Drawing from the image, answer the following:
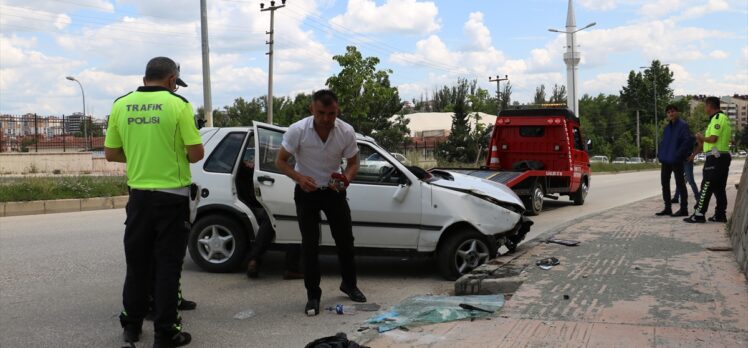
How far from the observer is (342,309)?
199 inches

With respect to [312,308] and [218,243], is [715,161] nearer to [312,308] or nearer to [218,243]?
[312,308]

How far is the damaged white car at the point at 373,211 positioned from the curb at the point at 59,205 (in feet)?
26.0

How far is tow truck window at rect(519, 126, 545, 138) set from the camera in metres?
13.7

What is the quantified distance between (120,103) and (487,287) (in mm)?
3277

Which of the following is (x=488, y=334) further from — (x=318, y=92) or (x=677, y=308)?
(x=318, y=92)

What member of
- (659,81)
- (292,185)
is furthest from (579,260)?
(659,81)

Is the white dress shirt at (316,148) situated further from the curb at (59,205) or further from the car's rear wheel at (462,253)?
the curb at (59,205)

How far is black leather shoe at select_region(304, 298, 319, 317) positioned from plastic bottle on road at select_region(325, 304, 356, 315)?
0.15 m

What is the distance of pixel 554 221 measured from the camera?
37.2 feet

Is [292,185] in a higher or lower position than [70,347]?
higher

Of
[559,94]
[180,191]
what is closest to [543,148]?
[180,191]

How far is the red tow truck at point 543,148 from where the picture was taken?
13.4 meters

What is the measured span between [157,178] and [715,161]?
293 inches

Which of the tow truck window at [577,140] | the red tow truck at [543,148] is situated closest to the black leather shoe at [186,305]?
the red tow truck at [543,148]
